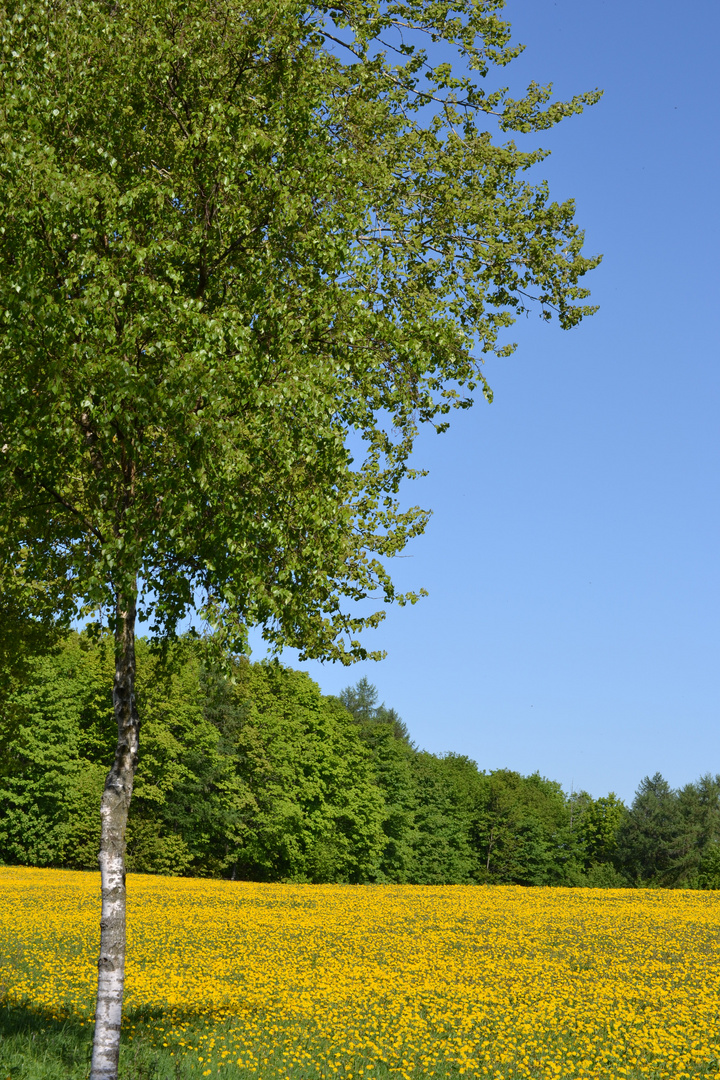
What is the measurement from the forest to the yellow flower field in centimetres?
1427

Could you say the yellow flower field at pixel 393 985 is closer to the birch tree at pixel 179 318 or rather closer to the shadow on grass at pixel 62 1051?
the shadow on grass at pixel 62 1051

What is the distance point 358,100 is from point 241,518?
690 centimetres

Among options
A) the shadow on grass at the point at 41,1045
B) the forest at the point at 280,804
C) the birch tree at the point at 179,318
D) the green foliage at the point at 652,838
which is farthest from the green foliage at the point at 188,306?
the green foliage at the point at 652,838

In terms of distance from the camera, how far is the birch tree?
9242mm

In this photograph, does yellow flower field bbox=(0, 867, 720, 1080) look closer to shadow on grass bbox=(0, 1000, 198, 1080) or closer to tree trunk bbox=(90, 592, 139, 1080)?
shadow on grass bbox=(0, 1000, 198, 1080)

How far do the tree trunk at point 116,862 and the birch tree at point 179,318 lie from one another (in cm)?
3

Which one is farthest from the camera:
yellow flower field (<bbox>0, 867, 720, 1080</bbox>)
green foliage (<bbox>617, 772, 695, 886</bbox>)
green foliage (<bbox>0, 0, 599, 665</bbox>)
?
green foliage (<bbox>617, 772, 695, 886</bbox>)

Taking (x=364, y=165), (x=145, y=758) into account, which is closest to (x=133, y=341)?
(x=364, y=165)

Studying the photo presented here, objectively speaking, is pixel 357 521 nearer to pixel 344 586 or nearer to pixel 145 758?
pixel 344 586

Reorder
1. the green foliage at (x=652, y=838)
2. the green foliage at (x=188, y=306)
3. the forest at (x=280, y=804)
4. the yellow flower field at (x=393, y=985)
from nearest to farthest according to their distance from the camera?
1. the green foliage at (x=188, y=306)
2. the yellow flower field at (x=393, y=985)
3. the forest at (x=280, y=804)
4. the green foliage at (x=652, y=838)

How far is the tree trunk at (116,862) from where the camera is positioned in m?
10.4

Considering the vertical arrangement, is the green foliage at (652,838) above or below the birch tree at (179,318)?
below

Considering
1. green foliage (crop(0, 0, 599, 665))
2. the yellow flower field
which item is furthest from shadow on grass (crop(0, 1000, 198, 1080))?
green foliage (crop(0, 0, 599, 665))

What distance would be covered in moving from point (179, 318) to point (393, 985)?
15.4 meters
